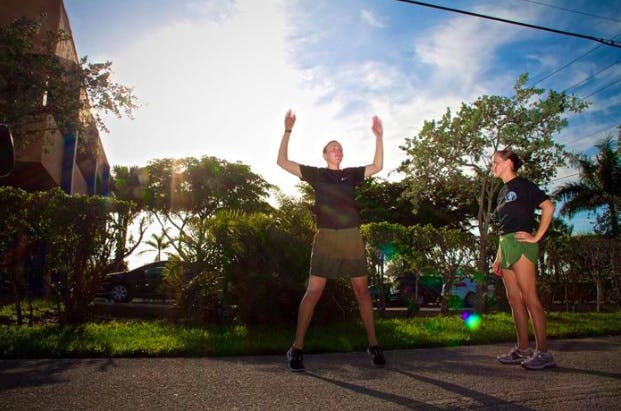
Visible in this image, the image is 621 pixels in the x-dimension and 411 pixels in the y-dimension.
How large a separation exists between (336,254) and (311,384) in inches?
44.5

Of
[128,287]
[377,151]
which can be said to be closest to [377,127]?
[377,151]

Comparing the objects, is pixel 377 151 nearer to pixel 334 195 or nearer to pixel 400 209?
pixel 334 195

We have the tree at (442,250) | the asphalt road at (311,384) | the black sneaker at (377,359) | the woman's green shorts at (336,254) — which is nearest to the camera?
the asphalt road at (311,384)

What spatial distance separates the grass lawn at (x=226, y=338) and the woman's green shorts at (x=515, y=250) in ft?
4.86

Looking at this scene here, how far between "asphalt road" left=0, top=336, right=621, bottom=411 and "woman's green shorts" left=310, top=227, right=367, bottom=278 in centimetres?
79

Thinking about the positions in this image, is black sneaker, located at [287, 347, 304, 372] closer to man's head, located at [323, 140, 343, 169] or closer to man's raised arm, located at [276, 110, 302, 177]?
man's raised arm, located at [276, 110, 302, 177]

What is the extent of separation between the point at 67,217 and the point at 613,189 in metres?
34.7

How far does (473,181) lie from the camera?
15016 mm

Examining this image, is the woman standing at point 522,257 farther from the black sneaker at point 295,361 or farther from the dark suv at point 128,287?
the dark suv at point 128,287

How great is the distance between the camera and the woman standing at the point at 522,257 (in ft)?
12.2

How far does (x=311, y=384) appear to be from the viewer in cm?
306

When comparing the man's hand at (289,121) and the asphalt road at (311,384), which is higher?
the man's hand at (289,121)

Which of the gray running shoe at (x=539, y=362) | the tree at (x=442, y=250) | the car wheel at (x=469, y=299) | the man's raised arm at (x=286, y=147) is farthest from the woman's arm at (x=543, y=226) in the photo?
the car wheel at (x=469, y=299)

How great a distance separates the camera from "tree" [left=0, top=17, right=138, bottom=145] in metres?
12.0
